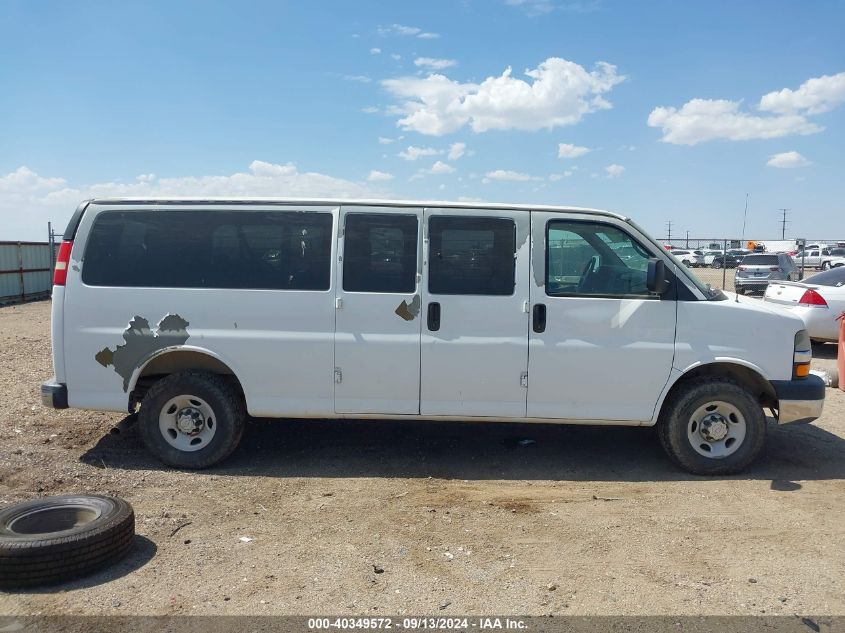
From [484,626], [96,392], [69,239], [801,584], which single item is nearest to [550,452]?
[801,584]

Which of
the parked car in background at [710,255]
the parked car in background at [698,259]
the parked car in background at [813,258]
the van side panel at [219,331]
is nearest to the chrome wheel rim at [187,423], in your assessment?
the van side panel at [219,331]

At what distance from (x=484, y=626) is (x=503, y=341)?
98.7 inches

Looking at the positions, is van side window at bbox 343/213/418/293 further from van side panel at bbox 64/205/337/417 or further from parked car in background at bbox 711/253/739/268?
parked car in background at bbox 711/253/739/268

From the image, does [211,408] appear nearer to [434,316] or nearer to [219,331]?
[219,331]

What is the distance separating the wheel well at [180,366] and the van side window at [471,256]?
6.02ft

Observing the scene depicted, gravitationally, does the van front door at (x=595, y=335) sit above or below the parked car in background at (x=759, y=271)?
below

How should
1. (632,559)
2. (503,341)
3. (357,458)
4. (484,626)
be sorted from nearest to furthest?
(484,626), (632,559), (503,341), (357,458)

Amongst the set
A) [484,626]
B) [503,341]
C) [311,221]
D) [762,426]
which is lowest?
[484,626]

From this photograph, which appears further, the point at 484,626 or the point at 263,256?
the point at 263,256

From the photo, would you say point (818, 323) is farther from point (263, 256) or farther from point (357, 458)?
point (263, 256)

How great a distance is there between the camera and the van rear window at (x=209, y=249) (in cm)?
573

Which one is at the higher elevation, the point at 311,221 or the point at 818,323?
the point at 311,221

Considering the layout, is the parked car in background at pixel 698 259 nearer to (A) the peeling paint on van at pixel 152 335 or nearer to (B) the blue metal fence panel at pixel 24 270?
(B) the blue metal fence panel at pixel 24 270

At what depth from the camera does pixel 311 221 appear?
576 centimetres
